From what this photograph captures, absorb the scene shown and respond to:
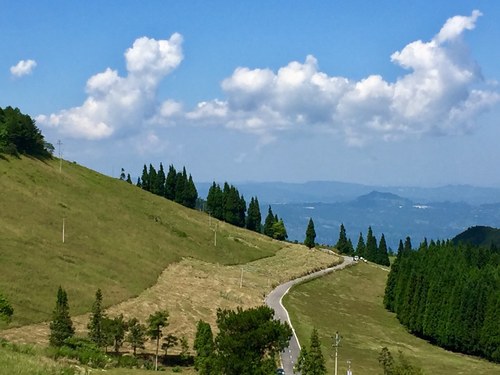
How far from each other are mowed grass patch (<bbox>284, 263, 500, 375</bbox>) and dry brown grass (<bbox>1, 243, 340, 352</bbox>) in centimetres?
721

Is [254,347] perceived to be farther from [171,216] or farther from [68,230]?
[171,216]

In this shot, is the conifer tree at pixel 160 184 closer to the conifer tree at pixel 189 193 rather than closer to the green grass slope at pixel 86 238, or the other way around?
the conifer tree at pixel 189 193

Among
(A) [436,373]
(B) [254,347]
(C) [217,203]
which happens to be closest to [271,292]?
(A) [436,373]

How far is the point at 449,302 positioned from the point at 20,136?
342 feet

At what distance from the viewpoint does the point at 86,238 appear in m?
97.4

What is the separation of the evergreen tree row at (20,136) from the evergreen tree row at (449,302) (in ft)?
305

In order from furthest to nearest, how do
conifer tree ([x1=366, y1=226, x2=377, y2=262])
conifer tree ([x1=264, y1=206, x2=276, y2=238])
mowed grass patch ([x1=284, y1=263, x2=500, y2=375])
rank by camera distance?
conifer tree ([x1=366, y1=226, x2=377, y2=262]) → conifer tree ([x1=264, y1=206, x2=276, y2=238]) → mowed grass patch ([x1=284, y1=263, x2=500, y2=375])

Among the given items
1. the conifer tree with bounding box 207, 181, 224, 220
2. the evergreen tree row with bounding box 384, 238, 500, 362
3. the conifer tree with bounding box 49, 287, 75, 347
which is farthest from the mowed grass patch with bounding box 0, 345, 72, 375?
the conifer tree with bounding box 207, 181, 224, 220

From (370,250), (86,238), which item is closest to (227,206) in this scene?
(370,250)

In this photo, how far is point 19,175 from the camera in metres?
115

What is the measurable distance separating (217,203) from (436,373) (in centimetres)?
12212

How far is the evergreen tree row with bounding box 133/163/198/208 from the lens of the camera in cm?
18462

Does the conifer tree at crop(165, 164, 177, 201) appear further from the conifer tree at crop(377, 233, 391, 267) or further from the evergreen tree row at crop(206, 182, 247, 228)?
the conifer tree at crop(377, 233, 391, 267)

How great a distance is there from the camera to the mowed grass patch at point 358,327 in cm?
6931
